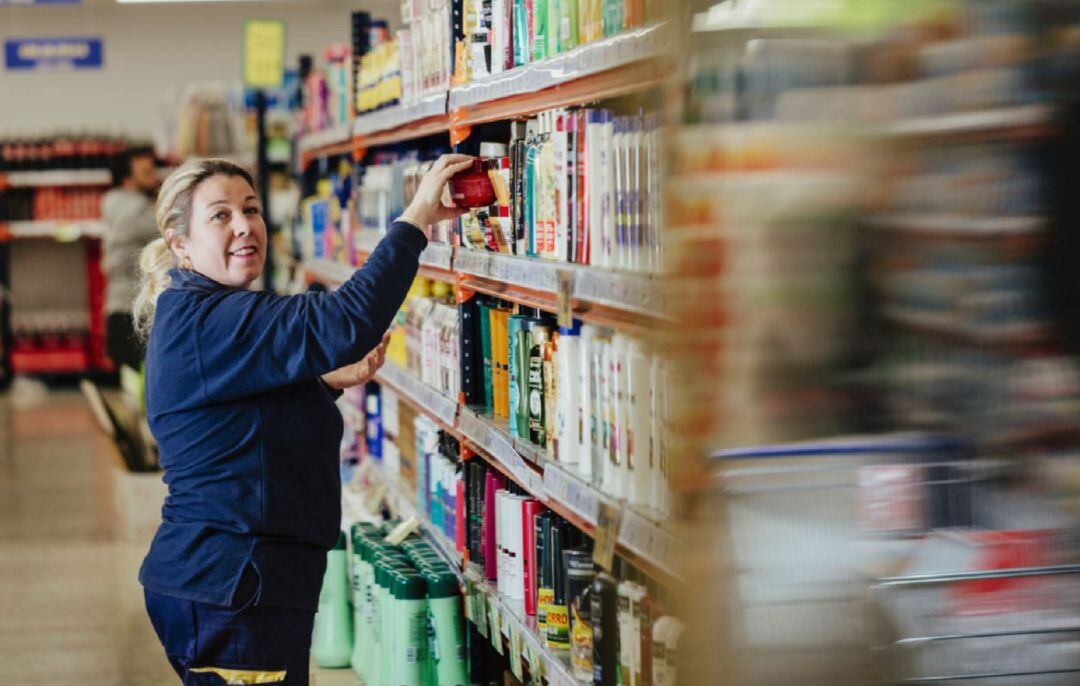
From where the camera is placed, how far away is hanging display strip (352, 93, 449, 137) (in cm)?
416

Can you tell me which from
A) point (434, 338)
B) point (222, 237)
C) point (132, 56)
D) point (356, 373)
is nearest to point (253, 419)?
point (222, 237)

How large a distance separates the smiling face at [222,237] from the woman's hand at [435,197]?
0.37m

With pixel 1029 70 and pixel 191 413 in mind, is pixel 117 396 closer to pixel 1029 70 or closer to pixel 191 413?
pixel 191 413

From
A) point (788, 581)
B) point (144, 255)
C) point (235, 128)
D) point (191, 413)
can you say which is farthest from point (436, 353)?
point (235, 128)

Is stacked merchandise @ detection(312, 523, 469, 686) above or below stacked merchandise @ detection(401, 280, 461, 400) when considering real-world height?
below

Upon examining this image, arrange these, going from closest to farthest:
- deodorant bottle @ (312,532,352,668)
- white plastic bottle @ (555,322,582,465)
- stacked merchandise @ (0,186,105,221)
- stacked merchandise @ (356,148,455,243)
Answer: white plastic bottle @ (555,322,582,465) < stacked merchandise @ (356,148,455,243) < deodorant bottle @ (312,532,352,668) < stacked merchandise @ (0,186,105,221)

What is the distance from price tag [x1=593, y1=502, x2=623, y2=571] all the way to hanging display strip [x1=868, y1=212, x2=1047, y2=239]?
38.2 inches

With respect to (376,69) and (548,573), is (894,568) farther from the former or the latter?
(376,69)

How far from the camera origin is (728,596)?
1766mm

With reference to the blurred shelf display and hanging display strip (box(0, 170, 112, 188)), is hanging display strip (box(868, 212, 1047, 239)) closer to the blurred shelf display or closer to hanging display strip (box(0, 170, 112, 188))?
the blurred shelf display

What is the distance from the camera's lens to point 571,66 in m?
2.85

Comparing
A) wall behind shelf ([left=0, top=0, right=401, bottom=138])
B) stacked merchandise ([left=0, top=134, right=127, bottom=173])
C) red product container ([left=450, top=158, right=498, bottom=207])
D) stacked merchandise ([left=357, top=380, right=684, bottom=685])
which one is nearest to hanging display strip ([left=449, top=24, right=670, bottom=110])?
red product container ([left=450, top=158, right=498, bottom=207])

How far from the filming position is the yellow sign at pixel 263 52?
1005 cm

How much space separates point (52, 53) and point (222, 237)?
1223 centimetres
